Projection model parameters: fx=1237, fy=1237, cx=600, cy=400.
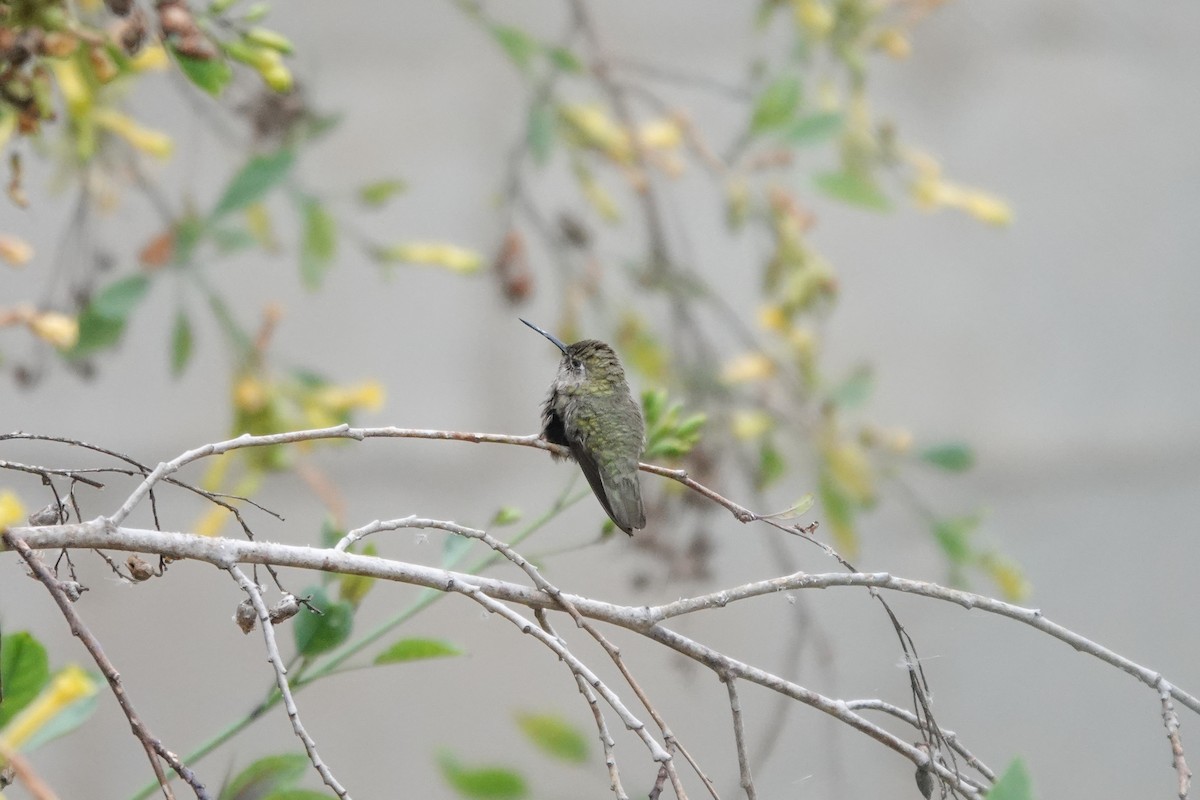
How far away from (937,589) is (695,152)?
736 mm

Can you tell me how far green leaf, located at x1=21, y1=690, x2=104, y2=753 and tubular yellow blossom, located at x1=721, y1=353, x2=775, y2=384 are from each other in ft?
2.24

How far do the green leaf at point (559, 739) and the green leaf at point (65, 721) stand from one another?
0.29 meters

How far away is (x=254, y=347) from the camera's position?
98 centimetres

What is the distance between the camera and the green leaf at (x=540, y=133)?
3.56 ft

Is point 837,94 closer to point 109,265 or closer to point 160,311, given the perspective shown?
point 109,265

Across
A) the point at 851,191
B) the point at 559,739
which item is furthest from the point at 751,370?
the point at 559,739

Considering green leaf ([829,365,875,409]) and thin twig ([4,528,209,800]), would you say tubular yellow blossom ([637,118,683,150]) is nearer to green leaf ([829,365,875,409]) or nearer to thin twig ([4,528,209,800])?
green leaf ([829,365,875,409])

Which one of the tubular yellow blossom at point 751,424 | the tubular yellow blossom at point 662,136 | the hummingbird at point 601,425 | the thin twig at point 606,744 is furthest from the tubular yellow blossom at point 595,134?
the thin twig at point 606,744

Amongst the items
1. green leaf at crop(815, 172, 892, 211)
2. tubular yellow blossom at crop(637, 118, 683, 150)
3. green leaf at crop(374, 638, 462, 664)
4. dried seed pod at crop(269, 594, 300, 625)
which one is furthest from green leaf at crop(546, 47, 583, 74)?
dried seed pod at crop(269, 594, 300, 625)

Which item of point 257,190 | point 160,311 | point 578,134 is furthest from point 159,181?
point 257,190

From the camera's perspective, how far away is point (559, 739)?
2.59 feet

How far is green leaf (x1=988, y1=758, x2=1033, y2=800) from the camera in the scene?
44 centimetres

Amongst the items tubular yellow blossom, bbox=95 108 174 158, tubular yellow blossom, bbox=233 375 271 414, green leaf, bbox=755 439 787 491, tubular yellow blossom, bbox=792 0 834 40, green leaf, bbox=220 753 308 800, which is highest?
tubular yellow blossom, bbox=792 0 834 40

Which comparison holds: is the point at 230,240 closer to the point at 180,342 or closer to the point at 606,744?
the point at 180,342
